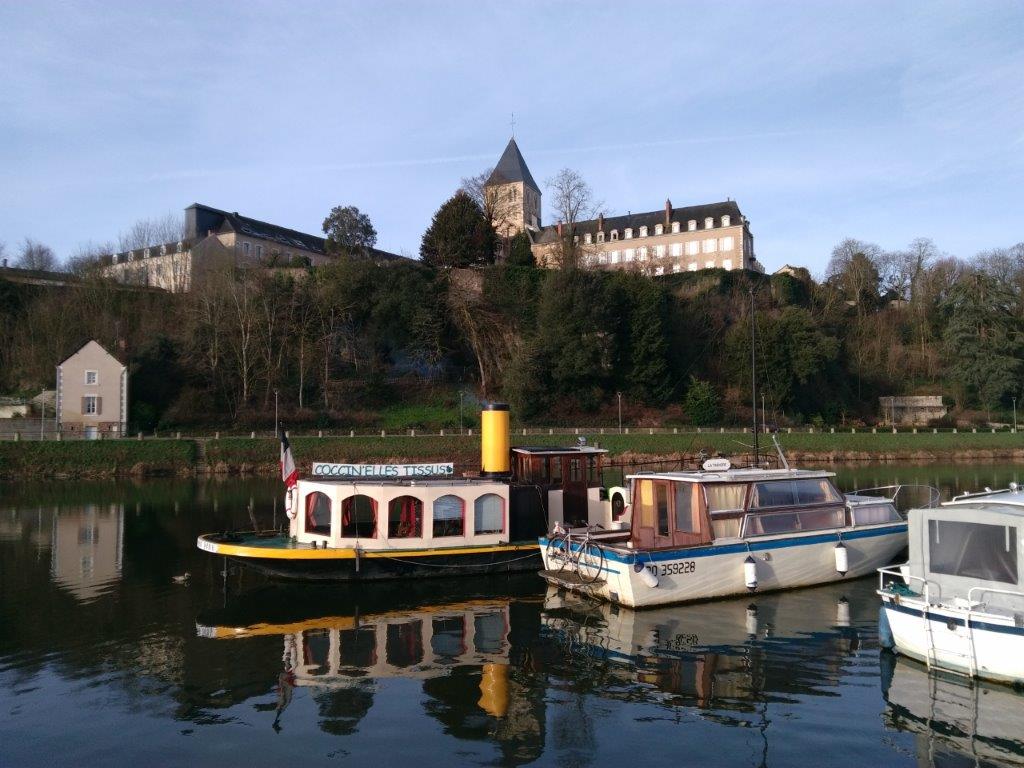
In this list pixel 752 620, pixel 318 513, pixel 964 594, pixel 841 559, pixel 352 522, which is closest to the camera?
pixel 964 594

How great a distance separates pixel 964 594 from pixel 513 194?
79.6m

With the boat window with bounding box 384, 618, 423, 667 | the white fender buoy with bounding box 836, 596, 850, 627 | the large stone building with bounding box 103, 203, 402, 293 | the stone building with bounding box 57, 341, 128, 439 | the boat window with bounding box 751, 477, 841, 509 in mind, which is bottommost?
the boat window with bounding box 384, 618, 423, 667

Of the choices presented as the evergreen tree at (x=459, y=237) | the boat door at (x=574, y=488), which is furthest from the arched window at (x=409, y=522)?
the evergreen tree at (x=459, y=237)

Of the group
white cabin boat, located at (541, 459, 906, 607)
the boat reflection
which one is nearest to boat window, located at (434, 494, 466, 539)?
white cabin boat, located at (541, 459, 906, 607)

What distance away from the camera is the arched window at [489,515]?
675 inches

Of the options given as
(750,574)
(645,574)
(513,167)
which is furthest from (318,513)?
(513,167)

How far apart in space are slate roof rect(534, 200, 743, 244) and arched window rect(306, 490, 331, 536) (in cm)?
6266

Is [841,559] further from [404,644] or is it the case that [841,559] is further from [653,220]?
[653,220]

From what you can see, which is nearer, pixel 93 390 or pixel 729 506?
pixel 729 506

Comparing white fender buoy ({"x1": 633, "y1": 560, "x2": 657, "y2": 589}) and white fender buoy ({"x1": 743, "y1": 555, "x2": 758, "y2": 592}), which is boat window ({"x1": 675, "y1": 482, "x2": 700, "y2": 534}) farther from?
white fender buoy ({"x1": 633, "y1": 560, "x2": 657, "y2": 589})

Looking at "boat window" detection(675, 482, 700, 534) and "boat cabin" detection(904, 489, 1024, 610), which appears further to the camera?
"boat window" detection(675, 482, 700, 534)

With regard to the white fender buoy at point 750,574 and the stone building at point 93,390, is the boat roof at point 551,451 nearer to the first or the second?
the white fender buoy at point 750,574

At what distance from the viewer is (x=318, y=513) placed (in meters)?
17.0

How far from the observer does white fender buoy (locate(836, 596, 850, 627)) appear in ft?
42.8
